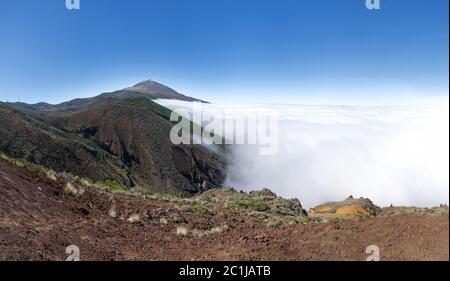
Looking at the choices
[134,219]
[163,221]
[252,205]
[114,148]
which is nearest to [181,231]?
[163,221]

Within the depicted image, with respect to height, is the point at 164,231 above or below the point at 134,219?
below

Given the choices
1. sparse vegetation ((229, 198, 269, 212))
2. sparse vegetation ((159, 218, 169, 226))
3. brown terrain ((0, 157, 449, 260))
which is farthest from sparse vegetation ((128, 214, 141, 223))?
sparse vegetation ((229, 198, 269, 212))

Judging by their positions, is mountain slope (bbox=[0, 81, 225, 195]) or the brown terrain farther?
mountain slope (bbox=[0, 81, 225, 195])

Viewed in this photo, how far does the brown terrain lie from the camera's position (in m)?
8.97

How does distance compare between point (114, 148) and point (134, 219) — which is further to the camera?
point (114, 148)

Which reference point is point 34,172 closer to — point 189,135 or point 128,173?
point 128,173

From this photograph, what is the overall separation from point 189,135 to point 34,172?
7021 cm

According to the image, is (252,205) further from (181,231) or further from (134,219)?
(181,231)

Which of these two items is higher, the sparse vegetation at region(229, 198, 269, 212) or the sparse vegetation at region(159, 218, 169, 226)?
the sparse vegetation at region(159, 218, 169, 226)

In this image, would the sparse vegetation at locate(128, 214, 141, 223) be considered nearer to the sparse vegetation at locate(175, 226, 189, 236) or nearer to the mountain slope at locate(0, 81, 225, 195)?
the sparse vegetation at locate(175, 226, 189, 236)

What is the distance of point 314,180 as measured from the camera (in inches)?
5920

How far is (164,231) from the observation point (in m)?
14.6
